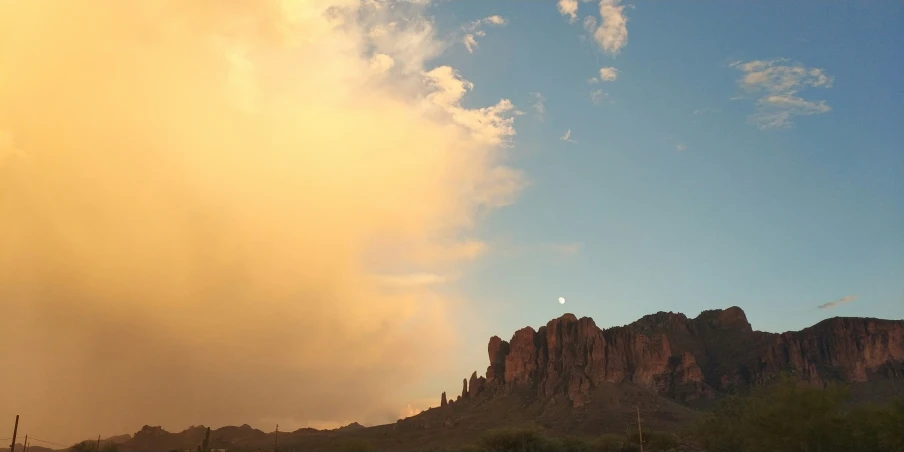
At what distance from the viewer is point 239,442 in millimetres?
178125

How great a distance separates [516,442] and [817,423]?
45.9m

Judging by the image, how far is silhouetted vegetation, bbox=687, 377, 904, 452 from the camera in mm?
47375

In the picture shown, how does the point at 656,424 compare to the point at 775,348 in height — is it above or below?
below

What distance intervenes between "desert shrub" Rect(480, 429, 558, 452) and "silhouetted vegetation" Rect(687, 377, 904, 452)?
105 ft

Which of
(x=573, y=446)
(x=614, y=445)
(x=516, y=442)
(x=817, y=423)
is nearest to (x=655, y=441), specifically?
(x=614, y=445)

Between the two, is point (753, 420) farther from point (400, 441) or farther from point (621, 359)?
point (621, 359)

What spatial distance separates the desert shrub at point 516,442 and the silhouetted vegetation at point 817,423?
105 ft

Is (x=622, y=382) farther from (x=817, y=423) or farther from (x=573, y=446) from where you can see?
(x=817, y=423)

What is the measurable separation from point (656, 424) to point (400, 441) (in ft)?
186

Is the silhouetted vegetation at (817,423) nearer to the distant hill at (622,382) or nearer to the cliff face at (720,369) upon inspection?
the distant hill at (622,382)

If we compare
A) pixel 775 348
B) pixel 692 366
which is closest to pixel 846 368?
pixel 775 348

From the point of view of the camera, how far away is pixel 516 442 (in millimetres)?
87812

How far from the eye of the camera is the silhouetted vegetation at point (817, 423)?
47.4 meters

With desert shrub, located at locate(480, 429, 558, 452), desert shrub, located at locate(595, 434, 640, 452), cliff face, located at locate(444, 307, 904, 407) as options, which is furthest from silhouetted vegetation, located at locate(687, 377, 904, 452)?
cliff face, located at locate(444, 307, 904, 407)
